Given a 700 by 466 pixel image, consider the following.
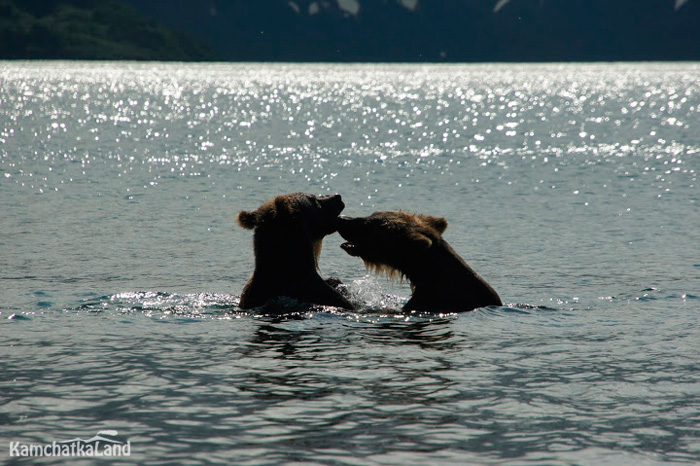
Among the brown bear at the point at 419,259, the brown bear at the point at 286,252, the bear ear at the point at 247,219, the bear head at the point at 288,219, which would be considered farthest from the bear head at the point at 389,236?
the bear ear at the point at 247,219

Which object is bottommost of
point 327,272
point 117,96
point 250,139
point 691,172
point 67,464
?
point 67,464

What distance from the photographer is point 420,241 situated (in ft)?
45.6

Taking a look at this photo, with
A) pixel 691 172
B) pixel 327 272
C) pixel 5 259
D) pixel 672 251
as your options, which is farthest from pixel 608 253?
pixel 691 172

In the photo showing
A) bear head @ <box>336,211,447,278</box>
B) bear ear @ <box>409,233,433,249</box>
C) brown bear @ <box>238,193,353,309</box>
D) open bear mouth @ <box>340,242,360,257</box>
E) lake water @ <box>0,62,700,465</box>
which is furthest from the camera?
open bear mouth @ <box>340,242,360,257</box>

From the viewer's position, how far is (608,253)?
22266 millimetres

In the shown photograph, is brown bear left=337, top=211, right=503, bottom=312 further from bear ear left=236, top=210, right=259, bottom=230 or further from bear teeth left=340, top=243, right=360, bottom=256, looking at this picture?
bear ear left=236, top=210, right=259, bottom=230

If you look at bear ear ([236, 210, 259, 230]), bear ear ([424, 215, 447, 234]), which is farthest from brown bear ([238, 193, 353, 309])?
bear ear ([424, 215, 447, 234])

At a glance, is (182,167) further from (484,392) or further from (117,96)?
(117,96)

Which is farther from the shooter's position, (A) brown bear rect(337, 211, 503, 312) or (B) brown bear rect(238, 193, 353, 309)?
(A) brown bear rect(337, 211, 503, 312)

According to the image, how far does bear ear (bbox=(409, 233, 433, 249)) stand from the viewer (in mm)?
13859

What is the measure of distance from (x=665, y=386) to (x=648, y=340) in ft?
7.92

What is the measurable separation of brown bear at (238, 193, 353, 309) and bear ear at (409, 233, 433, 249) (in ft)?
4.76

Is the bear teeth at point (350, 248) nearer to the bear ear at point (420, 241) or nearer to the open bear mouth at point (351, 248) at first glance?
the open bear mouth at point (351, 248)

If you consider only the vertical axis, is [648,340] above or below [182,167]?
below
